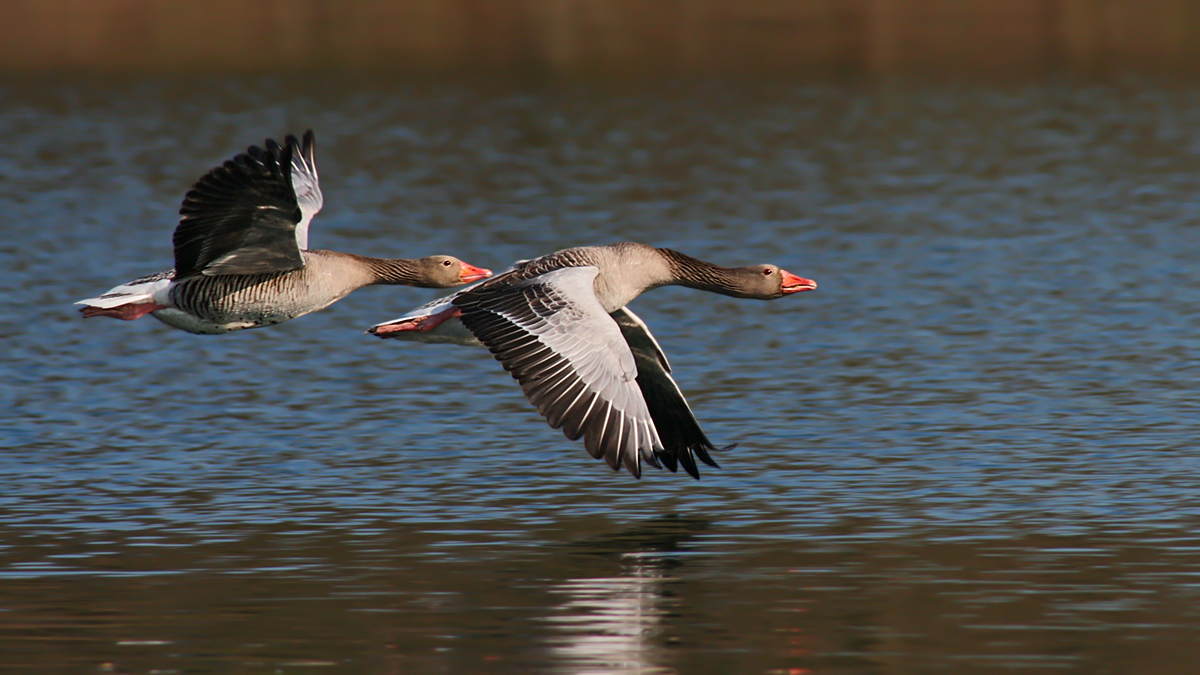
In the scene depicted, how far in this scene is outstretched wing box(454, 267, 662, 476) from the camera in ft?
40.6

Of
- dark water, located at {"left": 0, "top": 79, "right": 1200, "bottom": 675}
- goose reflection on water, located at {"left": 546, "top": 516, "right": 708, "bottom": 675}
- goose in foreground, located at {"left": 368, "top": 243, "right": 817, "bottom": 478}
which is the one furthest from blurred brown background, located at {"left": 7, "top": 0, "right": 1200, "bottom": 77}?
goose reflection on water, located at {"left": 546, "top": 516, "right": 708, "bottom": 675}

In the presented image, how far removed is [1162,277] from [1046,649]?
601 inches

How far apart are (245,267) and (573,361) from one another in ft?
9.42

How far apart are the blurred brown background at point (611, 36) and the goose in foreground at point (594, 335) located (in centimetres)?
4108

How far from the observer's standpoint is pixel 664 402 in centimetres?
1482

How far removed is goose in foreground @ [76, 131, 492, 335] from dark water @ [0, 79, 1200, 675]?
1.65 metres

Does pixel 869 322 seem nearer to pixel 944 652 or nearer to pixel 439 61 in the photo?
pixel 944 652

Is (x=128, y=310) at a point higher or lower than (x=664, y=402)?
higher

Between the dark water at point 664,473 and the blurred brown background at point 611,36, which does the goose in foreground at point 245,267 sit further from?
the blurred brown background at point 611,36

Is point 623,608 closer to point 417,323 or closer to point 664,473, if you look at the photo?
point 417,323

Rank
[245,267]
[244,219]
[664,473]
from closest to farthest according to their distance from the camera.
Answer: [244,219]
[245,267]
[664,473]

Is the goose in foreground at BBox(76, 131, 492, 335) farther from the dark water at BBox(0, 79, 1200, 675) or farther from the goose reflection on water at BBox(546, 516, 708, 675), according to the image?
the goose reflection on water at BBox(546, 516, 708, 675)

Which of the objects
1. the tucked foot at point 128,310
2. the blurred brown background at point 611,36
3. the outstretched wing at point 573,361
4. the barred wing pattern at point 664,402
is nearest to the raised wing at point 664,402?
the barred wing pattern at point 664,402

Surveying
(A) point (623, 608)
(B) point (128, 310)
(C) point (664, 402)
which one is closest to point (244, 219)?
(B) point (128, 310)
